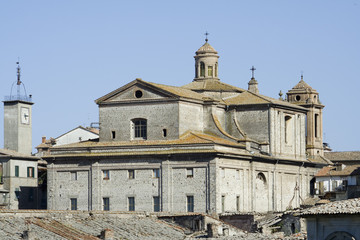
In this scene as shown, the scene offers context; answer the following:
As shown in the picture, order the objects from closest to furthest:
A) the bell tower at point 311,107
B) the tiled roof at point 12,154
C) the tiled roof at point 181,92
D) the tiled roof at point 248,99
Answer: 1. the tiled roof at point 181,92
2. the tiled roof at point 248,99
3. the tiled roof at point 12,154
4. the bell tower at point 311,107

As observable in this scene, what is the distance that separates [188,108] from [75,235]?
30.6 metres

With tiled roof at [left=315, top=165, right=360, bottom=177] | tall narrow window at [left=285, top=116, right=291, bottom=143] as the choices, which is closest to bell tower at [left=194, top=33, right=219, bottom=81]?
tall narrow window at [left=285, top=116, right=291, bottom=143]

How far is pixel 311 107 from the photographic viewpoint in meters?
123

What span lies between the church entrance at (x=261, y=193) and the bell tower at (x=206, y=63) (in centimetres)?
1207

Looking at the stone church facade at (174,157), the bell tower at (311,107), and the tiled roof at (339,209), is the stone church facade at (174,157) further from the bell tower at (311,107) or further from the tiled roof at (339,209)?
the tiled roof at (339,209)

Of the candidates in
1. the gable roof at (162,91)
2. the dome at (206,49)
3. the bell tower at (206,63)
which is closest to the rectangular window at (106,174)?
the gable roof at (162,91)

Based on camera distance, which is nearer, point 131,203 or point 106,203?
point 131,203

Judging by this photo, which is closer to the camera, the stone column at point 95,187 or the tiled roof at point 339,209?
the tiled roof at point 339,209

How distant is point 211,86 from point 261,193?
446 inches

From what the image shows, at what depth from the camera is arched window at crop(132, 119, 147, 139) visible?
310 feet

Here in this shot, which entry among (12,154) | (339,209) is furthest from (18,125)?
(339,209)

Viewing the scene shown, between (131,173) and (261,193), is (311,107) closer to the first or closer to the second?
(261,193)

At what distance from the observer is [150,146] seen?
9231cm

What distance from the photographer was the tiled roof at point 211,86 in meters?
104
